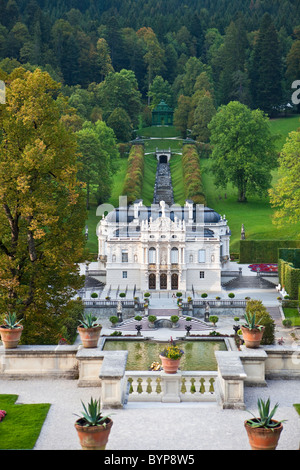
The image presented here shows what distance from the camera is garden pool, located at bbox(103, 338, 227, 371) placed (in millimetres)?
48719

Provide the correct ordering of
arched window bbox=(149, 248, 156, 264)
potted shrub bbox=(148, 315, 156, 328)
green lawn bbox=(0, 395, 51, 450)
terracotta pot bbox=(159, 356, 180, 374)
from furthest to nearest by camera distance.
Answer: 1. arched window bbox=(149, 248, 156, 264)
2. potted shrub bbox=(148, 315, 156, 328)
3. terracotta pot bbox=(159, 356, 180, 374)
4. green lawn bbox=(0, 395, 51, 450)

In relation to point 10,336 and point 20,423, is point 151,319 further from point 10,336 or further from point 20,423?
point 20,423

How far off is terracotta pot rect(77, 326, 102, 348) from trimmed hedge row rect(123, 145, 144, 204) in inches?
2938

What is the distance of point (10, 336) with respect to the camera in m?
27.7

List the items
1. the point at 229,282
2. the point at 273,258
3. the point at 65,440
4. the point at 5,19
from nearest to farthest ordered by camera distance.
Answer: the point at 65,440, the point at 229,282, the point at 273,258, the point at 5,19

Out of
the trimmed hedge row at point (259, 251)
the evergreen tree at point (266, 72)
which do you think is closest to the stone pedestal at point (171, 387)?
the trimmed hedge row at point (259, 251)

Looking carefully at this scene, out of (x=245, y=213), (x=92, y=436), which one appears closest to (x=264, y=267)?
(x=245, y=213)

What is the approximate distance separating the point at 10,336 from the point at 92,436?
841 cm

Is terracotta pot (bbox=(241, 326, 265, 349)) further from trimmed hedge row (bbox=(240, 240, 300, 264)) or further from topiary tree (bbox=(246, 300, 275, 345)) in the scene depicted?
trimmed hedge row (bbox=(240, 240, 300, 264))

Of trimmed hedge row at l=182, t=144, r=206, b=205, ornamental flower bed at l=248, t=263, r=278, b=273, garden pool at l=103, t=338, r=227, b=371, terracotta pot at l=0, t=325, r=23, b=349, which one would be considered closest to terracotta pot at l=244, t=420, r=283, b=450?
terracotta pot at l=0, t=325, r=23, b=349

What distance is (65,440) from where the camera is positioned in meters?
22.4

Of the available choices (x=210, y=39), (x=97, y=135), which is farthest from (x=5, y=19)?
(x=97, y=135)

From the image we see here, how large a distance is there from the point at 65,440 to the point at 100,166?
85.6m
